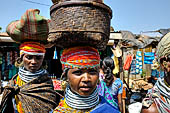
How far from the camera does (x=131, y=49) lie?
10172 mm

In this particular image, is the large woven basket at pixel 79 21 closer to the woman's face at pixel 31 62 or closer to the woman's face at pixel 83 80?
the woman's face at pixel 83 80

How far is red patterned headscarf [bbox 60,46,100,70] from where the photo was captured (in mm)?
1614

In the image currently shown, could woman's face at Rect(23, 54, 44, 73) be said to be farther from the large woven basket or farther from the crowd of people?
the large woven basket

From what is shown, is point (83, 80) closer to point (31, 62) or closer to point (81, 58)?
point (81, 58)

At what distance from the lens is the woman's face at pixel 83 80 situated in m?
1.58

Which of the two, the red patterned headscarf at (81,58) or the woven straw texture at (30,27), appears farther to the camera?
the woven straw texture at (30,27)

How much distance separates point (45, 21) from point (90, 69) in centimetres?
109

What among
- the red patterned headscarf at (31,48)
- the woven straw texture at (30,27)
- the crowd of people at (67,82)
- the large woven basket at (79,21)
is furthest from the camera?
the red patterned headscarf at (31,48)

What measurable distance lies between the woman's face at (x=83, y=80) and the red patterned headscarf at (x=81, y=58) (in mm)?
57

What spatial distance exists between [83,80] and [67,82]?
14.3 inches

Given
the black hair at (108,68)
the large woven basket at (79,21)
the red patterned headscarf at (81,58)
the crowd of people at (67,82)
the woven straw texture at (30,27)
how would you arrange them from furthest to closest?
the black hair at (108,68) < the woven straw texture at (30,27) < the red patterned headscarf at (81,58) < the crowd of people at (67,82) < the large woven basket at (79,21)

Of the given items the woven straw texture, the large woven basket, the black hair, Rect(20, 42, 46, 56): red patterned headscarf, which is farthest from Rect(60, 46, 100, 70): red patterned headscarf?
the black hair

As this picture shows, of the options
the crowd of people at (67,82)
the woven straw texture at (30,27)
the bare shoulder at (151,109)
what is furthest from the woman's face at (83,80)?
the woven straw texture at (30,27)

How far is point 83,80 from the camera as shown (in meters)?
1.57
